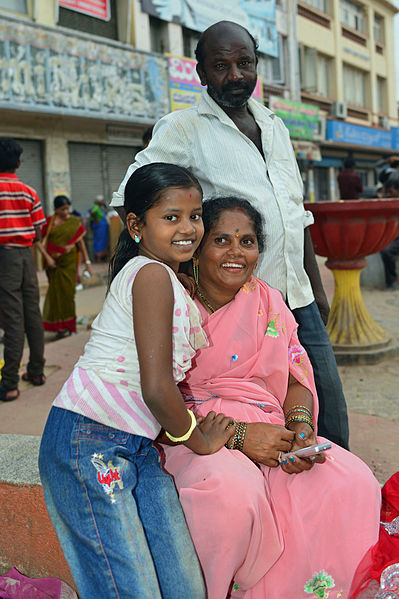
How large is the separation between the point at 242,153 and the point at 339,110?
2084 cm

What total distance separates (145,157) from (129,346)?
0.92 meters

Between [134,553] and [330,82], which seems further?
[330,82]

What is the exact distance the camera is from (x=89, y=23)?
12336 millimetres

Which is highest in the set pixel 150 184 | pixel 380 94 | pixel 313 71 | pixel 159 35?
pixel 380 94

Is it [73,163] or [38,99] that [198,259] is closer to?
[38,99]

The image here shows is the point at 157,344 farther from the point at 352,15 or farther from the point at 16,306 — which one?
the point at 352,15

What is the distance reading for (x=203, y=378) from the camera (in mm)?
1883

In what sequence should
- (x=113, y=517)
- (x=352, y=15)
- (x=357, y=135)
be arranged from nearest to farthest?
(x=113, y=517) → (x=357, y=135) → (x=352, y=15)

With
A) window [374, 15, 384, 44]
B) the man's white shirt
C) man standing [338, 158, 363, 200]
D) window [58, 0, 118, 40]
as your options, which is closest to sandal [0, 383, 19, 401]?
the man's white shirt

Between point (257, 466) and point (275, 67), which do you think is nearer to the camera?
point (257, 466)

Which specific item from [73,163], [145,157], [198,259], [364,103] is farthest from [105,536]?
[364,103]

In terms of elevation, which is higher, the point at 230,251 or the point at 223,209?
the point at 223,209

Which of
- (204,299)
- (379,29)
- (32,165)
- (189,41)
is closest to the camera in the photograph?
(204,299)

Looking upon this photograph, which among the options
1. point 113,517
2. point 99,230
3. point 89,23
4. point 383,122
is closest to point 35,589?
point 113,517
